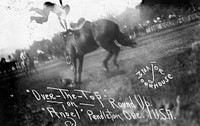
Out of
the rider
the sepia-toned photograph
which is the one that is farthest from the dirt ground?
the rider

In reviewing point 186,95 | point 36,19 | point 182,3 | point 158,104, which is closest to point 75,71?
point 36,19

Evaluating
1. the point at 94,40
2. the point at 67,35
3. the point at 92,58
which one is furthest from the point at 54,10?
the point at 92,58

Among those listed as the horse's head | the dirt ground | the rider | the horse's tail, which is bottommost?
the dirt ground

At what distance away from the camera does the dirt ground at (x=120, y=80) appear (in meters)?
5.18

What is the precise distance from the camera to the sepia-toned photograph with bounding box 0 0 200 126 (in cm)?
528

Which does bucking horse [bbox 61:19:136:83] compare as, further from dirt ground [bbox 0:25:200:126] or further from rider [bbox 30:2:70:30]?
rider [bbox 30:2:70:30]

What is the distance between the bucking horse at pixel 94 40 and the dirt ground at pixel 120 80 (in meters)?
0.11

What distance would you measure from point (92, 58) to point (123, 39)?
2.45 feet

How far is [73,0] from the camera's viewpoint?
5.72m

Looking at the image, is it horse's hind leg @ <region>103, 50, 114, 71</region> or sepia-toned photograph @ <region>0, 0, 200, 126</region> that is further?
horse's hind leg @ <region>103, 50, 114, 71</region>

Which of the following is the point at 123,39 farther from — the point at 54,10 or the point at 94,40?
the point at 54,10

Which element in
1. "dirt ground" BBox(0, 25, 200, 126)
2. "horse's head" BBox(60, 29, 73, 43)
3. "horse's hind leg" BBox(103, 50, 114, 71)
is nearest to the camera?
"dirt ground" BBox(0, 25, 200, 126)

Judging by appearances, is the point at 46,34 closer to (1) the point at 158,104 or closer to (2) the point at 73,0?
(2) the point at 73,0

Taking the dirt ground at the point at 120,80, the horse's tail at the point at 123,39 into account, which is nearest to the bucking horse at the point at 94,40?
the horse's tail at the point at 123,39
